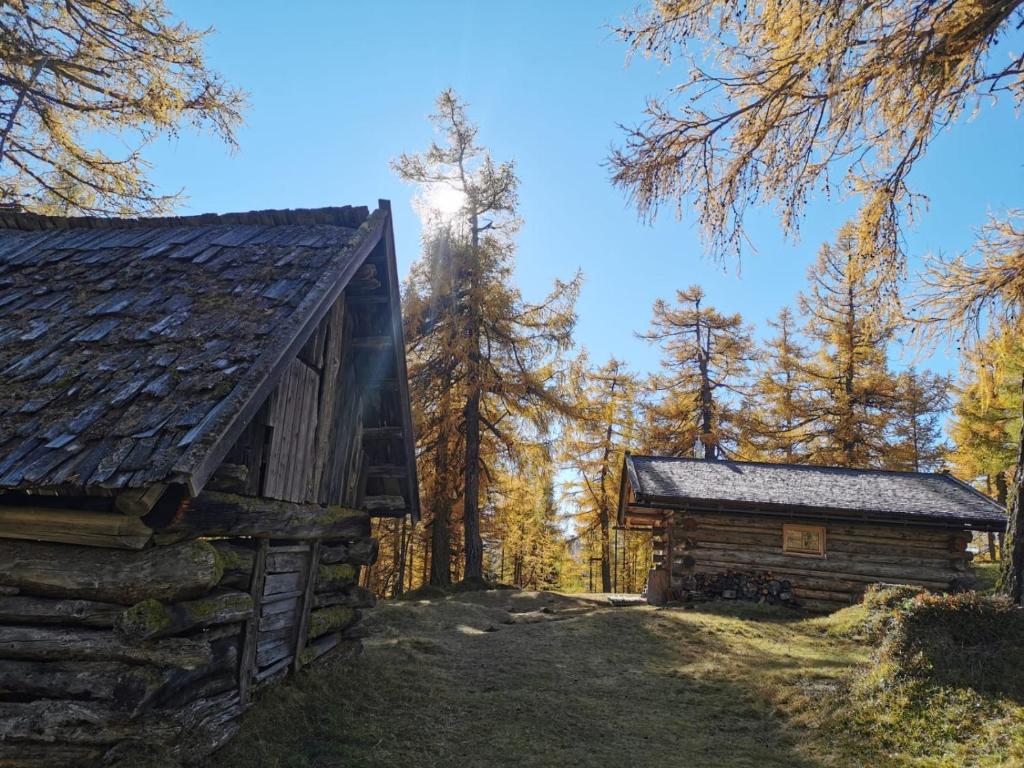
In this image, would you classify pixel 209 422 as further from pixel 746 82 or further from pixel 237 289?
pixel 746 82

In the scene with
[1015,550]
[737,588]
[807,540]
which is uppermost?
[1015,550]

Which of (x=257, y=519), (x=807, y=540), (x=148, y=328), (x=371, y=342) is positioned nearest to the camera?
(x=148, y=328)

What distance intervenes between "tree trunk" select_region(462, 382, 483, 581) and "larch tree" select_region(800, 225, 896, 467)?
16382 mm

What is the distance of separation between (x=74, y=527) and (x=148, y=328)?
191 cm

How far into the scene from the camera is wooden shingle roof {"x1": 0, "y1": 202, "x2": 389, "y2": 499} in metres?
4.18

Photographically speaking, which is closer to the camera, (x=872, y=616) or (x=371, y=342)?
(x=371, y=342)

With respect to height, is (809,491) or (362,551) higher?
(809,491)

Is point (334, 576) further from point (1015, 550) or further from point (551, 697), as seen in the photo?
point (1015, 550)

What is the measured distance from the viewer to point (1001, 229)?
9539 millimetres

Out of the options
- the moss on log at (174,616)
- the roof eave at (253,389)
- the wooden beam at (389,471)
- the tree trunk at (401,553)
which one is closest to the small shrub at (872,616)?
the wooden beam at (389,471)

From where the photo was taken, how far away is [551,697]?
28.0 ft

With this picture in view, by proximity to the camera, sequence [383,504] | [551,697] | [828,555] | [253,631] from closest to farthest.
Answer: [253,631] → [551,697] → [383,504] → [828,555]

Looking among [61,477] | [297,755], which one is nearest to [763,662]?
[297,755]

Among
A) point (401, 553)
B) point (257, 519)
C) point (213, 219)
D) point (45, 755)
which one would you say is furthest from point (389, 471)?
point (401, 553)
